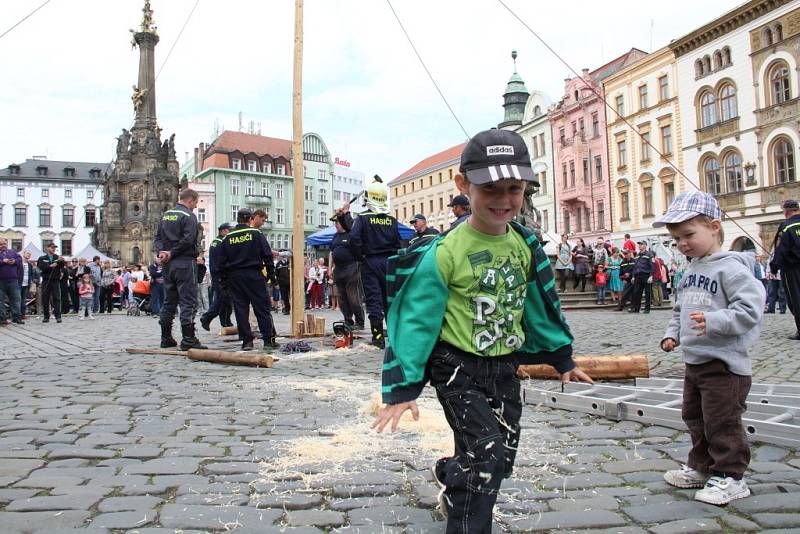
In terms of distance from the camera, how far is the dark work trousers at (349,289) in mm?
10461

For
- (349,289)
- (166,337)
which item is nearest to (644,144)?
(349,289)

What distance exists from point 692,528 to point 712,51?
147 feet

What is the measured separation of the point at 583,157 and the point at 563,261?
35.9 m

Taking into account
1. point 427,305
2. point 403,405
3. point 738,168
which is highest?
point 738,168

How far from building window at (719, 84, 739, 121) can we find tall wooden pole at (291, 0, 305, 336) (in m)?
35.5

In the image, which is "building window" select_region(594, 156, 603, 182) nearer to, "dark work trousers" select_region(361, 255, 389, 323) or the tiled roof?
the tiled roof

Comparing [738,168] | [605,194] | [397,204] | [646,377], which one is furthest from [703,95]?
[397,204]

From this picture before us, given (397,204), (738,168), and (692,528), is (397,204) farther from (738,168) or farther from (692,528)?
(692,528)

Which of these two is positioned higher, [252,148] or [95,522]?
[252,148]

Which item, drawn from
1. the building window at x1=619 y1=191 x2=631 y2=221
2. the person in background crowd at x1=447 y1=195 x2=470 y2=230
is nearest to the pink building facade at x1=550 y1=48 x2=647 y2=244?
the building window at x1=619 y1=191 x2=631 y2=221

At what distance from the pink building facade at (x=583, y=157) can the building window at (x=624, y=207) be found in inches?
52.9

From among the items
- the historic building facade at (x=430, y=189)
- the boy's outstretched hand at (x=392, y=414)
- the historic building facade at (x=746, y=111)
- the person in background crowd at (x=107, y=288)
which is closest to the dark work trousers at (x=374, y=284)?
the boy's outstretched hand at (x=392, y=414)

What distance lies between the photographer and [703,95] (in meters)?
42.7

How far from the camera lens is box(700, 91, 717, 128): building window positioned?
41.7 meters
